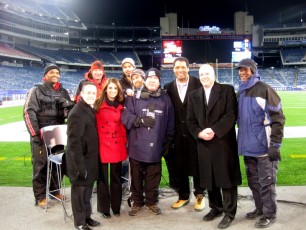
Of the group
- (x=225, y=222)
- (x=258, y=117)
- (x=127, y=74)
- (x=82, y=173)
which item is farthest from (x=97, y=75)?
(x=225, y=222)

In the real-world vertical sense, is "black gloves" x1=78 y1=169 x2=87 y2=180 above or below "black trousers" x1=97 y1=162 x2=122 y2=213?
above

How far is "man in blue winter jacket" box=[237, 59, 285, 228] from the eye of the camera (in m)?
4.35

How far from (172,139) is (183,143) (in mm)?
217

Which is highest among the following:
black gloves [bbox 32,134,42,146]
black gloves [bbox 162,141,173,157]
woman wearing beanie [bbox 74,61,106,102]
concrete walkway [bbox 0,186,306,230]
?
woman wearing beanie [bbox 74,61,106,102]

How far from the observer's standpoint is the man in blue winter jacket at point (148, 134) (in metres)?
4.95

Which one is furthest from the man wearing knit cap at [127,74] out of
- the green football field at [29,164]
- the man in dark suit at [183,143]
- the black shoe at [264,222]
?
the black shoe at [264,222]

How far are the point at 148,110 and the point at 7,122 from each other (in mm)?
14369

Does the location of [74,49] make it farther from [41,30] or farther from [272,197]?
[272,197]

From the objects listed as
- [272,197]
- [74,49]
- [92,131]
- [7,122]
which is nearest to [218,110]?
[272,197]

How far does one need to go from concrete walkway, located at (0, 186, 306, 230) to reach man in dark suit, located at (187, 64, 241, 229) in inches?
11.8

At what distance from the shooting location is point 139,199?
16.7ft

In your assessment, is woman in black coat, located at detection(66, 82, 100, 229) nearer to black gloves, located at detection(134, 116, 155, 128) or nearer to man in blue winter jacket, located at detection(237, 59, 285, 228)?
black gloves, located at detection(134, 116, 155, 128)

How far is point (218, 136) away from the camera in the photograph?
4508 mm

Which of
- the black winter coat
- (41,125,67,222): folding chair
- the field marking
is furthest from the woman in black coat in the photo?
the field marking
